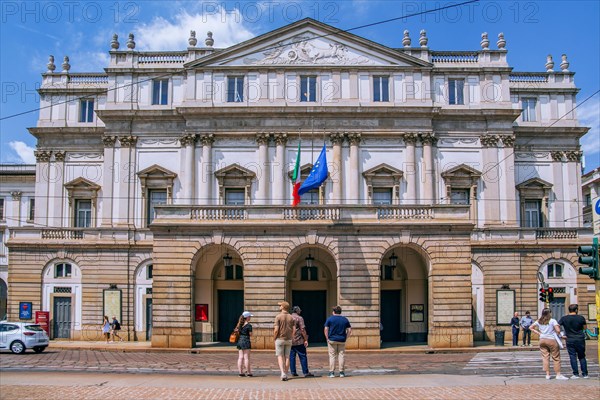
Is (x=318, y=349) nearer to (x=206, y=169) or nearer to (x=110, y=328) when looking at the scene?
(x=110, y=328)

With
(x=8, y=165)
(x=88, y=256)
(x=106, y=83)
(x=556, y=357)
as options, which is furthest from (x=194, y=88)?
(x=556, y=357)

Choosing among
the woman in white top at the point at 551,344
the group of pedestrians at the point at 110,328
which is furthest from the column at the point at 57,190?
the woman in white top at the point at 551,344

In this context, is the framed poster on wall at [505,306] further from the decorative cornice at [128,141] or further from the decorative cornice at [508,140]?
the decorative cornice at [128,141]

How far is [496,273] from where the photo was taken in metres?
42.2

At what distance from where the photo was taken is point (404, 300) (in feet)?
129

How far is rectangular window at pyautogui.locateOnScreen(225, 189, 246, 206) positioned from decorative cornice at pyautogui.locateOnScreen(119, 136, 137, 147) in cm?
676

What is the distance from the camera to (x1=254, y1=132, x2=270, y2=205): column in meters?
42.4

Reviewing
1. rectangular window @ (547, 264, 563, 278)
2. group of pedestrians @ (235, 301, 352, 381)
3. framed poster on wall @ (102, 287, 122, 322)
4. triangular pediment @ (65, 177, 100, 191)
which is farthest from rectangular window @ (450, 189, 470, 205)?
group of pedestrians @ (235, 301, 352, 381)

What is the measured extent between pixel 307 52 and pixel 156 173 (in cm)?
1204

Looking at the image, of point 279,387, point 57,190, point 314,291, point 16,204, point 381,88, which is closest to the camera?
point 279,387

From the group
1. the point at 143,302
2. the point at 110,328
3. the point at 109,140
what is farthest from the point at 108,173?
the point at 110,328

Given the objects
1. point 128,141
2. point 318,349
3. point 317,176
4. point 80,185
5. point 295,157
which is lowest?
point 318,349

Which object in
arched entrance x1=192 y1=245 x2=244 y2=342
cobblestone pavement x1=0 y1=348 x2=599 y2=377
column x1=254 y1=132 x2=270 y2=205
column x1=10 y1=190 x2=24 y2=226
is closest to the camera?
cobblestone pavement x1=0 y1=348 x2=599 y2=377

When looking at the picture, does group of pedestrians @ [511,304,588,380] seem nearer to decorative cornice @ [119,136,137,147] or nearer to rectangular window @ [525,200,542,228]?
rectangular window @ [525,200,542,228]
